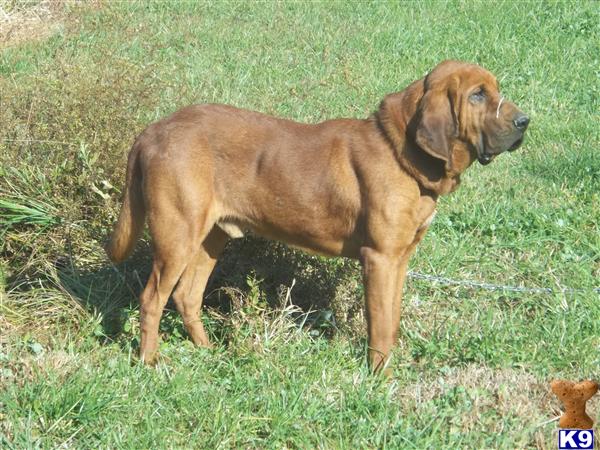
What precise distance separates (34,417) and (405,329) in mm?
2316

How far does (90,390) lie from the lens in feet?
15.5

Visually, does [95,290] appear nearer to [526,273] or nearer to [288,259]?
[288,259]

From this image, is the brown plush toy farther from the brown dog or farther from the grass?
the brown dog

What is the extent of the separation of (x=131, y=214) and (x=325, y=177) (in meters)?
1.20

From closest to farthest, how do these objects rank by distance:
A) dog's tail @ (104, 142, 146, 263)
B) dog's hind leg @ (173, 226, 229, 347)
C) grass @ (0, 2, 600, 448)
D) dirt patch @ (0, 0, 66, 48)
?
1. grass @ (0, 2, 600, 448)
2. dog's tail @ (104, 142, 146, 263)
3. dog's hind leg @ (173, 226, 229, 347)
4. dirt patch @ (0, 0, 66, 48)

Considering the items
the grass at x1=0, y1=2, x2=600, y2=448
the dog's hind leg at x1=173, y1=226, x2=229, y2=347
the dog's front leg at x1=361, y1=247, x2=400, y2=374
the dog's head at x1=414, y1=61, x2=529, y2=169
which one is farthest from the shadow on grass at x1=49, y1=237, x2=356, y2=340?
the dog's head at x1=414, y1=61, x2=529, y2=169

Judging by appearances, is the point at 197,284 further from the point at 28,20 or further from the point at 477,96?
the point at 28,20

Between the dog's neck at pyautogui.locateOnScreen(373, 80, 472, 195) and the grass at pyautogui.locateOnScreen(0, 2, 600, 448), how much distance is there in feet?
3.18

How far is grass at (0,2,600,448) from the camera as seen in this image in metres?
4.70

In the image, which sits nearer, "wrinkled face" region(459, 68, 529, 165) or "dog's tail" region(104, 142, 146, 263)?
"wrinkled face" region(459, 68, 529, 165)

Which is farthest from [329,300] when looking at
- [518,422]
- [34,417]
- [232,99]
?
[232,99]

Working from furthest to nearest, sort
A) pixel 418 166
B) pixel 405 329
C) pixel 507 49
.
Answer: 1. pixel 507 49
2. pixel 405 329
3. pixel 418 166
